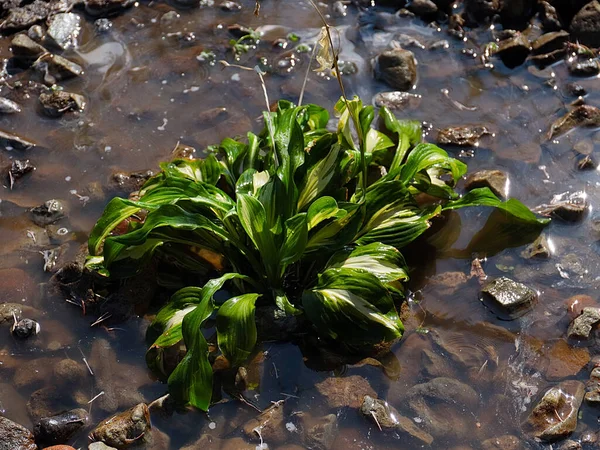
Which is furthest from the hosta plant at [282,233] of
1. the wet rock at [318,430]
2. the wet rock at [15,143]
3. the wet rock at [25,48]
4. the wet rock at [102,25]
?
the wet rock at [102,25]

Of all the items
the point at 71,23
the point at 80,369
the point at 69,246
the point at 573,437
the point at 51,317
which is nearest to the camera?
the point at 573,437

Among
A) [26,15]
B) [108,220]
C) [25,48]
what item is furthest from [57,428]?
[26,15]

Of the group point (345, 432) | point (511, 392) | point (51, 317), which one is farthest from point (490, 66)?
point (51, 317)

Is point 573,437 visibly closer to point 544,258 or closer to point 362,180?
point 544,258

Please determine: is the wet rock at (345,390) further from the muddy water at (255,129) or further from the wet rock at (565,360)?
the wet rock at (565,360)

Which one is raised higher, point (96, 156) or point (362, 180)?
point (362, 180)

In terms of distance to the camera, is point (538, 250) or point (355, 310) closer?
point (355, 310)

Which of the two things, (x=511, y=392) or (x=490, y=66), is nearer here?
(x=511, y=392)

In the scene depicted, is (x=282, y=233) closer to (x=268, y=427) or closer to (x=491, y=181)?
(x=268, y=427)
